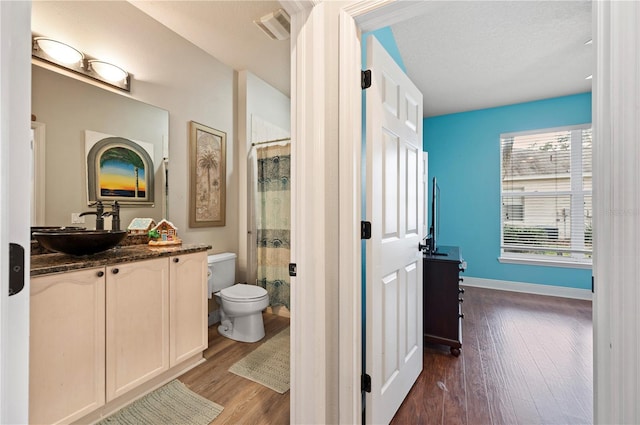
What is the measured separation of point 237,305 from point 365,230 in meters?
1.52

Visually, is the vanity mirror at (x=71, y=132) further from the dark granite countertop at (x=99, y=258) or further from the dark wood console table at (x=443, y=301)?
the dark wood console table at (x=443, y=301)

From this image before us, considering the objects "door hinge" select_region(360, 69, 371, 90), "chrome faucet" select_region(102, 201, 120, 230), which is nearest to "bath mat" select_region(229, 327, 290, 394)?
"chrome faucet" select_region(102, 201, 120, 230)

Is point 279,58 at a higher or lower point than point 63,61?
higher

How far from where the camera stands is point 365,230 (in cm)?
127

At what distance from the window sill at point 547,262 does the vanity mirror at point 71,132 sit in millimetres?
4612

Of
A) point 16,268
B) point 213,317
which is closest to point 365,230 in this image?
point 16,268

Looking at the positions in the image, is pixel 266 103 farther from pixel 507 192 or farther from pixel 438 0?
pixel 507 192

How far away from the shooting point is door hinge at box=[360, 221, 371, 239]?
4.15 ft

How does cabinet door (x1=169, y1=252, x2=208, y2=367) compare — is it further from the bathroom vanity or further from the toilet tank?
the toilet tank

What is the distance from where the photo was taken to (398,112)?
1.57 metres

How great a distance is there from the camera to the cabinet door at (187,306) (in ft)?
6.05

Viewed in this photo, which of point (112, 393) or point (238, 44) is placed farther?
point (238, 44)

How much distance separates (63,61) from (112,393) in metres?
2.04

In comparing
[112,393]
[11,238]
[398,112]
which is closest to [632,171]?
[398,112]
